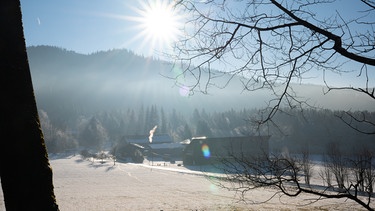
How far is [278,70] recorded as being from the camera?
4.25 meters

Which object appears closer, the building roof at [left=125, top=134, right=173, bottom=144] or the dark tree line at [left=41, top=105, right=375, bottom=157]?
the dark tree line at [left=41, top=105, right=375, bottom=157]

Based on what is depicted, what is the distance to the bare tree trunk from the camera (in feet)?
9.00

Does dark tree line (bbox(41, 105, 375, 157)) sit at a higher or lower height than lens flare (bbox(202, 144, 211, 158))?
higher

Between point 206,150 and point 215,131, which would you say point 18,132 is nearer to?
point 206,150

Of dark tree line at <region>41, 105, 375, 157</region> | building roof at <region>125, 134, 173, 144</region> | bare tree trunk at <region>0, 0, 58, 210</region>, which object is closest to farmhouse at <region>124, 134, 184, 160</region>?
building roof at <region>125, 134, 173, 144</region>

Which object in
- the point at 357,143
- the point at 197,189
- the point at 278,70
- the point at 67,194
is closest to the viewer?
the point at 278,70

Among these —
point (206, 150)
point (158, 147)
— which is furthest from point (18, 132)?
point (158, 147)

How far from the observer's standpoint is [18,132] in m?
2.79

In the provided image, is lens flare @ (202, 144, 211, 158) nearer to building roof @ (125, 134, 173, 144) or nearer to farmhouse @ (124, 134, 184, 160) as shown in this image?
farmhouse @ (124, 134, 184, 160)

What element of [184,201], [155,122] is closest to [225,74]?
[184,201]

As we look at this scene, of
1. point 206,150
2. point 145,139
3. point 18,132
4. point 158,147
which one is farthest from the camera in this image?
point 145,139

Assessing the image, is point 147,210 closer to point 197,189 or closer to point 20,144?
point 197,189

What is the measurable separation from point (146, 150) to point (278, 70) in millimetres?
92418

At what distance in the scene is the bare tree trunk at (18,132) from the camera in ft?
9.00
